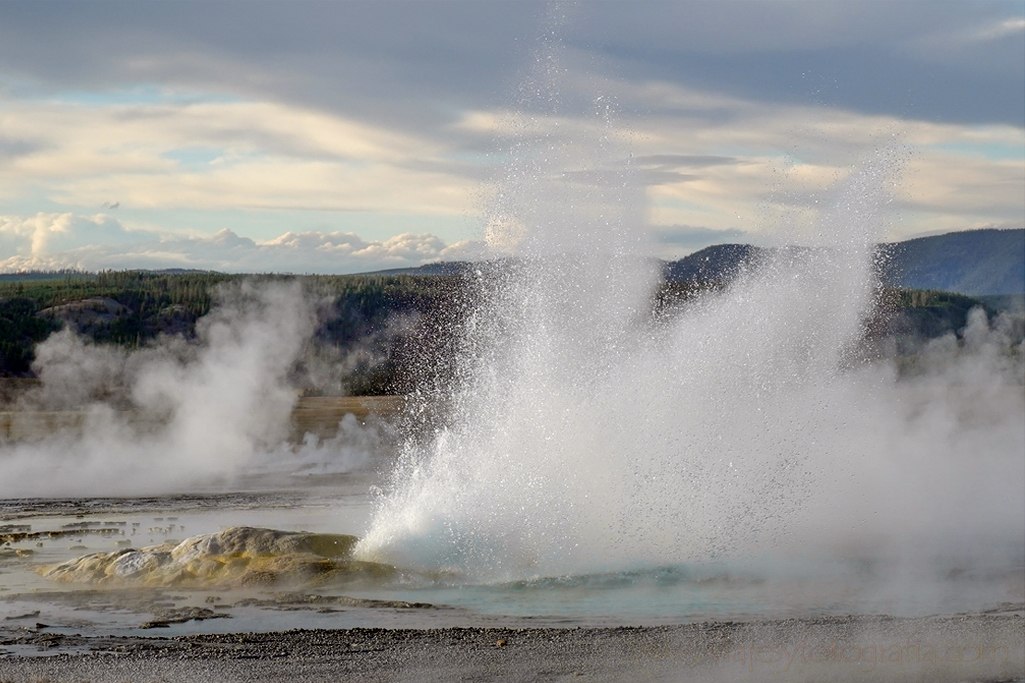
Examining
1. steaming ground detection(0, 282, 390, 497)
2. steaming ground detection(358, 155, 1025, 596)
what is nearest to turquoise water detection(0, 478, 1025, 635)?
steaming ground detection(358, 155, 1025, 596)

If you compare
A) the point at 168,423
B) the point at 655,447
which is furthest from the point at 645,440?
the point at 168,423

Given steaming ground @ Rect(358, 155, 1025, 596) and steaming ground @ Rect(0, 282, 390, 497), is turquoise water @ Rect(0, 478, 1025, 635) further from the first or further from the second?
steaming ground @ Rect(0, 282, 390, 497)

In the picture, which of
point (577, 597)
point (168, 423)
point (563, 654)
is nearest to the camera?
point (563, 654)

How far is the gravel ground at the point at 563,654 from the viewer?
47.9ft

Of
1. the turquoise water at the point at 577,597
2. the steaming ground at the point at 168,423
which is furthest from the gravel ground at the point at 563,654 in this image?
the steaming ground at the point at 168,423

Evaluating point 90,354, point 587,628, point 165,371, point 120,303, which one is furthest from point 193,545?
point 120,303

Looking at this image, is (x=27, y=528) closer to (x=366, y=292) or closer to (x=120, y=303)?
(x=120, y=303)

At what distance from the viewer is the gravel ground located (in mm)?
14586

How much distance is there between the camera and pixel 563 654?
607 inches

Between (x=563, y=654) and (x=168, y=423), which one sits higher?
(x=168, y=423)

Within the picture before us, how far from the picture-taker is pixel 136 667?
49.6 feet

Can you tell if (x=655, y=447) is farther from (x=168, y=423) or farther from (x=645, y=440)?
(x=168, y=423)

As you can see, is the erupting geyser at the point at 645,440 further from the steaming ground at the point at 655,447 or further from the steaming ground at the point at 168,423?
the steaming ground at the point at 168,423

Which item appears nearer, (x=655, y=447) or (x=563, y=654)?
(x=563, y=654)
